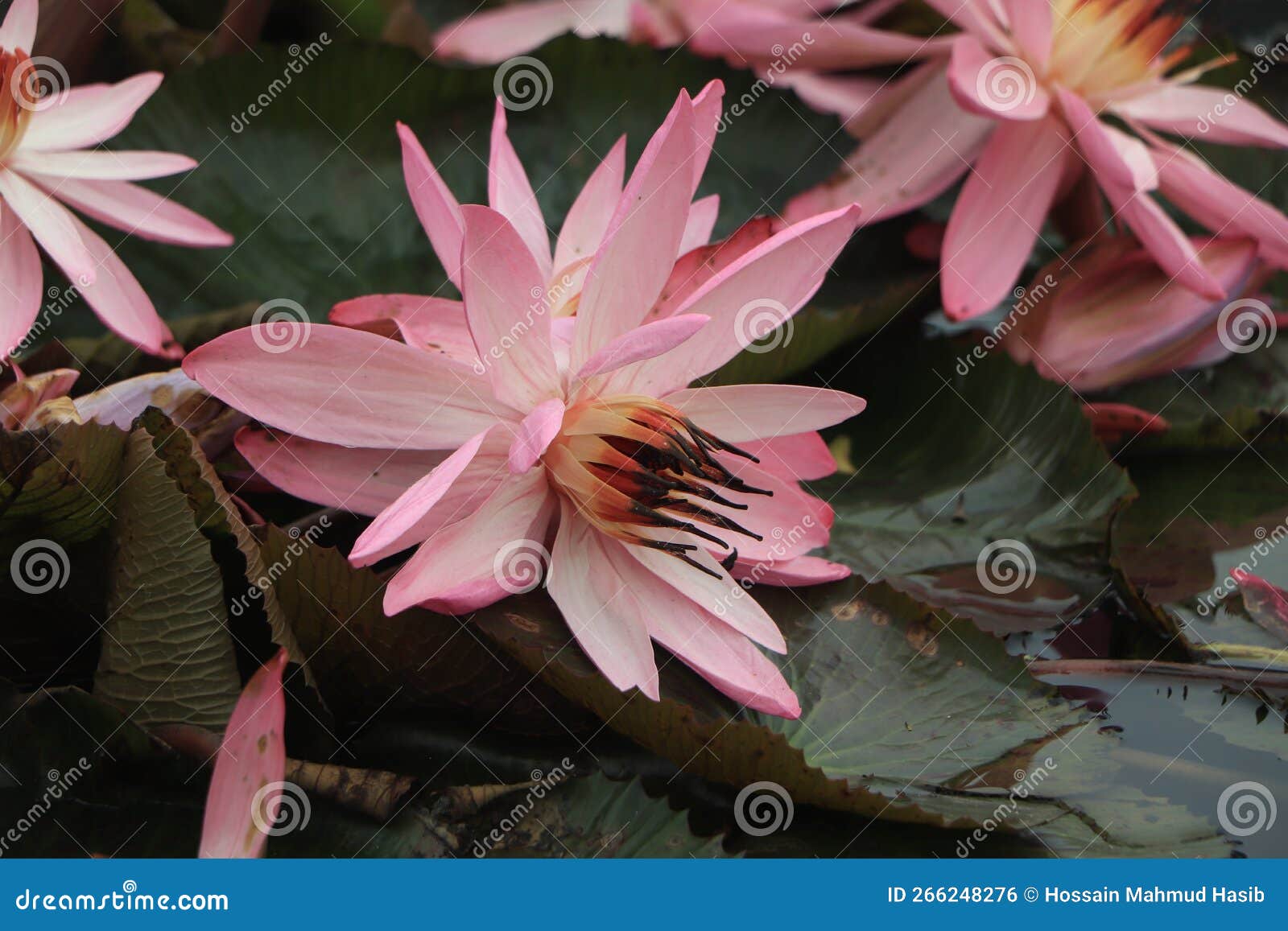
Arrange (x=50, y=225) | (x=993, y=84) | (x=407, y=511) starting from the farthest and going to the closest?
(x=993, y=84)
(x=50, y=225)
(x=407, y=511)

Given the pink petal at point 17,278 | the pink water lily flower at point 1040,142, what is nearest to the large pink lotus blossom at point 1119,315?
the pink water lily flower at point 1040,142

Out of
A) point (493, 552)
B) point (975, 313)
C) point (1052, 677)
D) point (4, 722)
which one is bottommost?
point (4, 722)

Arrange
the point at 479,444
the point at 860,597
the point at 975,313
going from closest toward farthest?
the point at 479,444 → the point at 860,597 → the point at 975,313

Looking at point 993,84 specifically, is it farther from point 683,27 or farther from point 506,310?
point 506,310

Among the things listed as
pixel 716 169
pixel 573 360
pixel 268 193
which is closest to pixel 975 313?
pixel 716 169

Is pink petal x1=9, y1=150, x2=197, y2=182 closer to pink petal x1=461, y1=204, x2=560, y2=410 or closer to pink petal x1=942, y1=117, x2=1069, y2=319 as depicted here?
pink petal x1=461, y1=204, x2=560, y2=410

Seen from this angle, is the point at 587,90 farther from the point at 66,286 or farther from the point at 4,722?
the point at 4,722

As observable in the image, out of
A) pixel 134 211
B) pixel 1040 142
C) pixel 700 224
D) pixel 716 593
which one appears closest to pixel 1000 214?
pixel 1040 142
